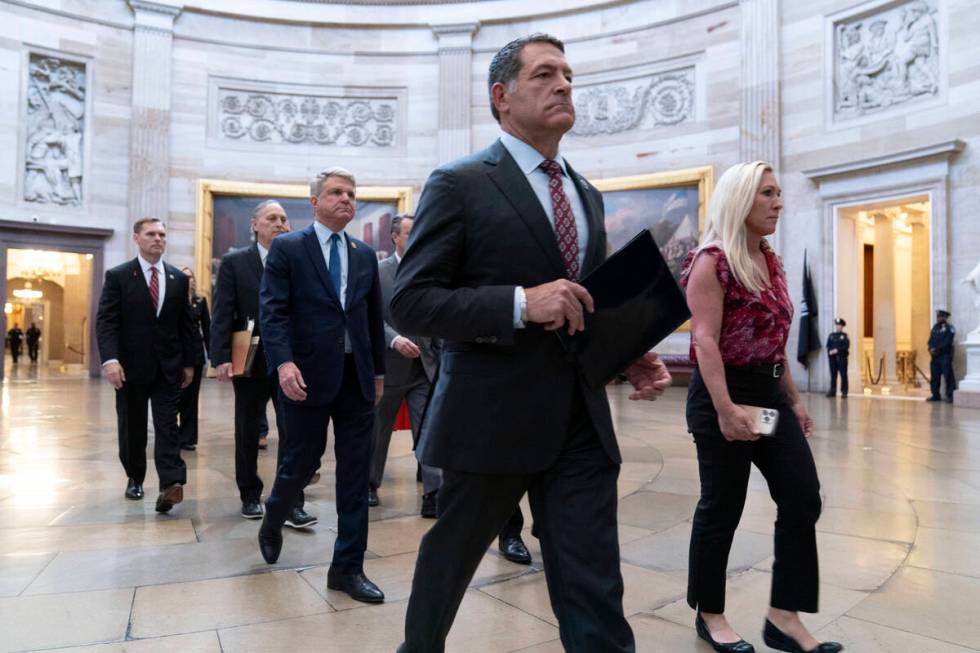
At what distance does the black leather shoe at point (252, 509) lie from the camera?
4461 mm

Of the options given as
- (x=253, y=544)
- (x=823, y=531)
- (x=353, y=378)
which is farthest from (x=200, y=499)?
(x=823, y=531)

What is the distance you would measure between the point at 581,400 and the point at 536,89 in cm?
80

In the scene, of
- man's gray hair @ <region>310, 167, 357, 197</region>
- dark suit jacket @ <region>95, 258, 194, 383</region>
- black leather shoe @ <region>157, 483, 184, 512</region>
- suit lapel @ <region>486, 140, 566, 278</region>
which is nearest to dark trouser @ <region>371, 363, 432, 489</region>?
black leather shoe @ <region>157, 483, 184, 512</region>

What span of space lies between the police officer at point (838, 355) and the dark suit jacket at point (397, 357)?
11.7m

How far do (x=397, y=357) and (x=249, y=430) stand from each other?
1.07 metres

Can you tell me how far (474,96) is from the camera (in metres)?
19.8

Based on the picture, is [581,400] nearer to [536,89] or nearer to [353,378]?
[536,89]

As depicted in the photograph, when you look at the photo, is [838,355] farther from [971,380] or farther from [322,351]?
[322,351]

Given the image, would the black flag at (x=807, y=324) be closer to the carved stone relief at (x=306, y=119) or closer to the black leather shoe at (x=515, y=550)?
the carved stone relief at (x=306, y=119)

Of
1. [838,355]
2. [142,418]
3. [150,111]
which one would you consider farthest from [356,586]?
[150,111]

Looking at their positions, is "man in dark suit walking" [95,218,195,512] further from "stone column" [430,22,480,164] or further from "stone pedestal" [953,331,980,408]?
"stone column" [430,22,480,164]

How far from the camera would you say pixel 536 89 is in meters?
1.94

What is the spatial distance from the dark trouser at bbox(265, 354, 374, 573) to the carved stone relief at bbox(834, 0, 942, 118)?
48.0ft

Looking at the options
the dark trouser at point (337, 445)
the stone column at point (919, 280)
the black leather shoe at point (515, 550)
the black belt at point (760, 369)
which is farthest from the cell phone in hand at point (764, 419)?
the stone column at point (919, 280)
